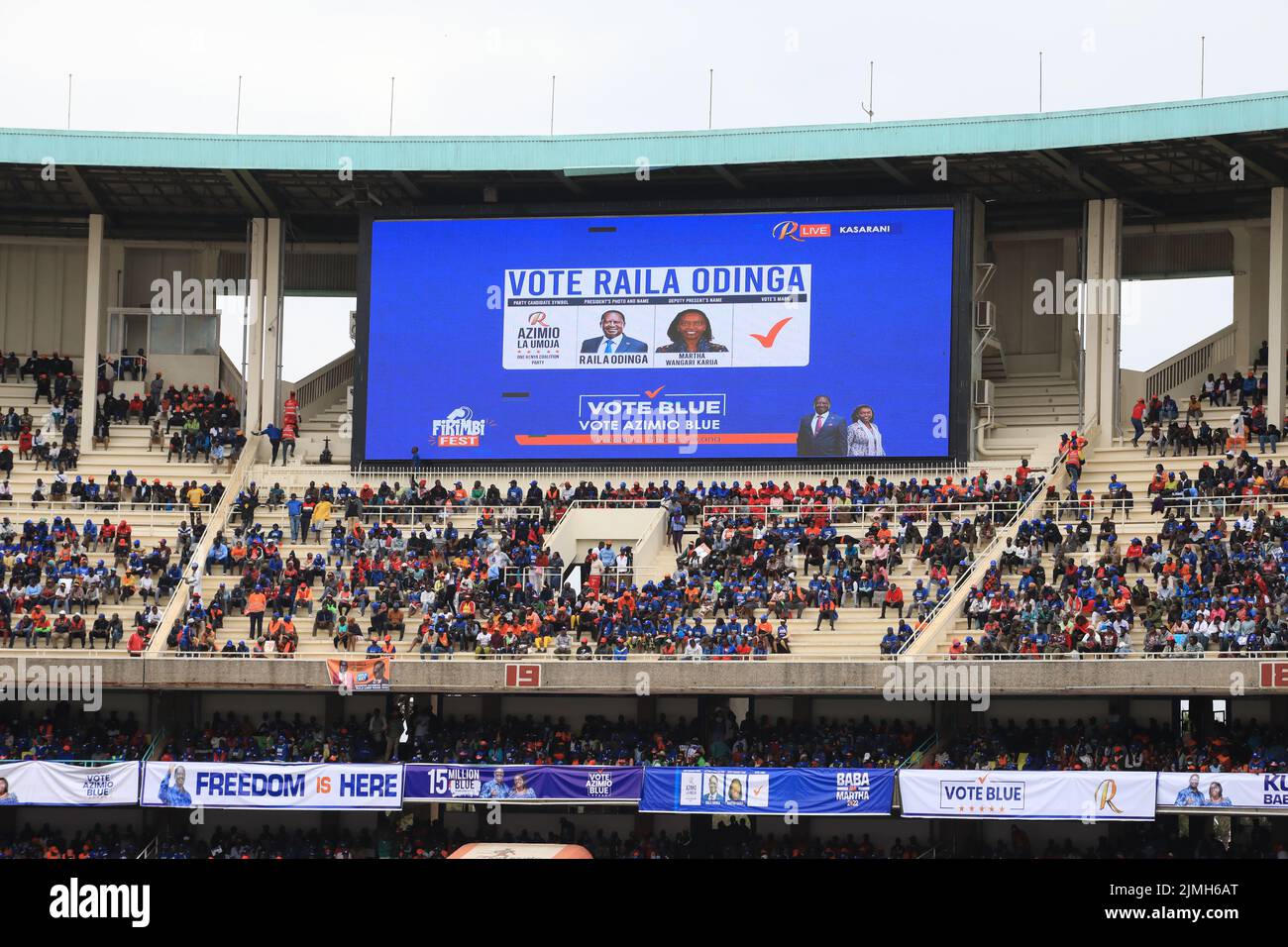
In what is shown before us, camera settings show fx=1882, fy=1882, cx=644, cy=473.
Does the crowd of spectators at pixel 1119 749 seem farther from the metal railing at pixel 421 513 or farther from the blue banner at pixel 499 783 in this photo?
the metal railing at pixel 421 513

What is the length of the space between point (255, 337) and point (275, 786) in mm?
18223

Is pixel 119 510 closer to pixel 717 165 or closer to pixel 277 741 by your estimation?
pixel 277 741

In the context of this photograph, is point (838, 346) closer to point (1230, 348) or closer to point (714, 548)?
point (714, 548)

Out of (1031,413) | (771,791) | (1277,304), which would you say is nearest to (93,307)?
(1031,413)

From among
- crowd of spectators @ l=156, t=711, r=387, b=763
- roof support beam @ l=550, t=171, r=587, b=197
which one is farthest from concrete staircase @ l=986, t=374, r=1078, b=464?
crowd of spectators @ l=156, t=711, r=387, b=763

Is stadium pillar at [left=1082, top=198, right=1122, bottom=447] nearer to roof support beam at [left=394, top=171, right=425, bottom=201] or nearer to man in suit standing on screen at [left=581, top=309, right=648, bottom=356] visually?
man in suit standing on screen at [left=581, top=309, right=648, bottom=356]

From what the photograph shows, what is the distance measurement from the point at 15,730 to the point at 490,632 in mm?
11253

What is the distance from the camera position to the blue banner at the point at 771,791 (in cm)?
3697

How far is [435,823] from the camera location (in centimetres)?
4128

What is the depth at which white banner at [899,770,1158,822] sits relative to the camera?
3509 cm
